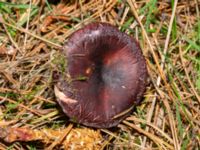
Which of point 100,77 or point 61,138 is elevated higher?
point 100,77

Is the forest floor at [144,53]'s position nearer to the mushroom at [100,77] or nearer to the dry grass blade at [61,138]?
the dry grass blade at [61,138]

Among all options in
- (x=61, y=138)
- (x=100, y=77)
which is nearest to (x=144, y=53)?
(x=100, y=77)

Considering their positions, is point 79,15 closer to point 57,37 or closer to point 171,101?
point 57,37

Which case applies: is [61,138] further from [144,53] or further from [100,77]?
[144,53]

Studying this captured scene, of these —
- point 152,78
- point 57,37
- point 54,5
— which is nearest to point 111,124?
point 152,78

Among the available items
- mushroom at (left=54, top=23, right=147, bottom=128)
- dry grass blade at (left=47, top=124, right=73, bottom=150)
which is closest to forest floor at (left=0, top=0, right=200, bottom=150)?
dry grass blade at (left=47, top=124, right=73, bottom=150)

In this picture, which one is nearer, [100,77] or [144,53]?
[100,77]
